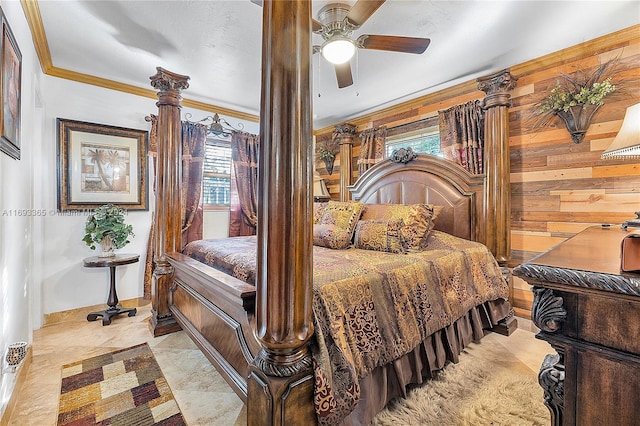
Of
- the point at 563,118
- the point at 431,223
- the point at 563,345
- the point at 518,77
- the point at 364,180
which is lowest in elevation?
the point at 563,345

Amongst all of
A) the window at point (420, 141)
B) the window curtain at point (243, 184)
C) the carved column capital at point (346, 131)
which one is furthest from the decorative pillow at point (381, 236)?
the carved column capital at point (346, 131)

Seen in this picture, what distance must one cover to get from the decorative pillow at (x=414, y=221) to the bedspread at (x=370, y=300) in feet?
0.41

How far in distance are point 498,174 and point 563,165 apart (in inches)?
21.0

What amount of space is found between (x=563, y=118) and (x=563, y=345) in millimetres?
2644

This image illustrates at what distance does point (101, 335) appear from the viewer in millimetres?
2633

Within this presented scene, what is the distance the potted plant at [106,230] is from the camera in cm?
286

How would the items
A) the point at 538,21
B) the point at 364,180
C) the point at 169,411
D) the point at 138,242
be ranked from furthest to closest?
the point at 364,180, the point at 138,242, the point at 538,21, the point at 169,411

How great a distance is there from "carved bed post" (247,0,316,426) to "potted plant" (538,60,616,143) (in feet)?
8.50

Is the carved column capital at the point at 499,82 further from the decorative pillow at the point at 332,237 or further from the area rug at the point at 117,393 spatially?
the area rug at the point at 117,393

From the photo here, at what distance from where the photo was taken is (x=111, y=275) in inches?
116

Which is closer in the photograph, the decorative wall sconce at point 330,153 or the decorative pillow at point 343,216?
the decorative pillow at point 343,216

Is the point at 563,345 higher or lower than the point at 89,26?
lower

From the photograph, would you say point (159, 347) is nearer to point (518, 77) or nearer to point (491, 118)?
point (491, 118)

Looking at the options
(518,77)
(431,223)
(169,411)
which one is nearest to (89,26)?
(169,411)
